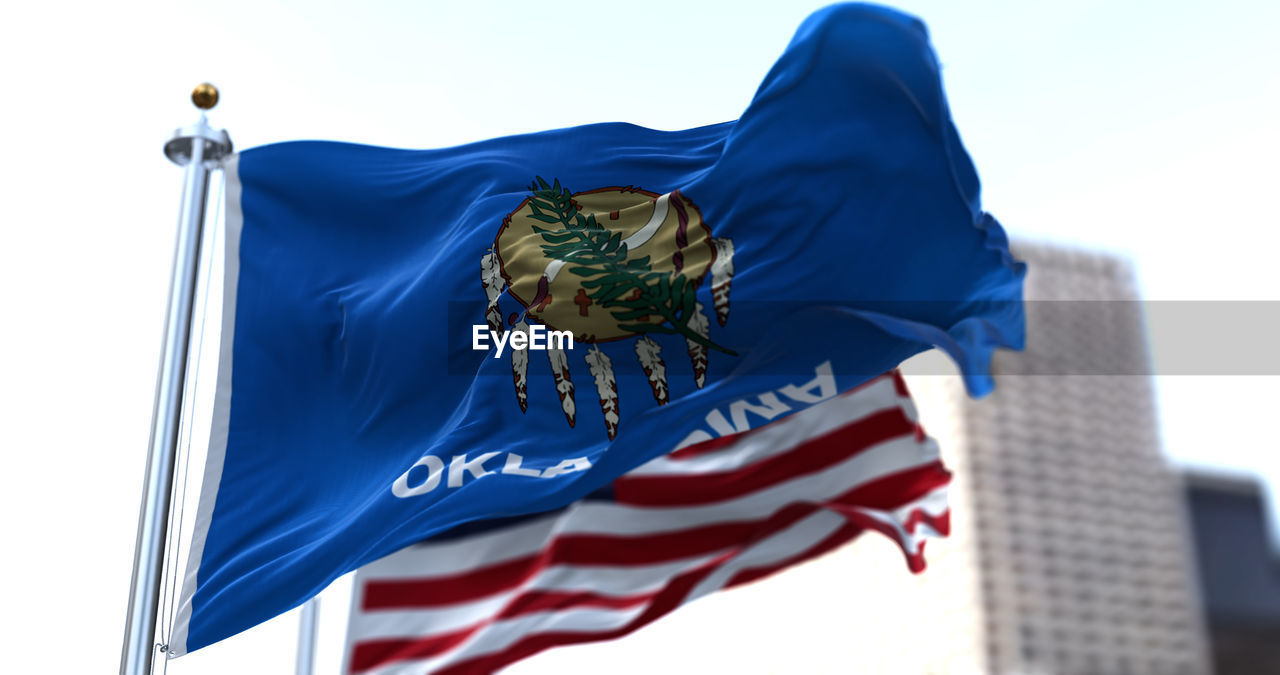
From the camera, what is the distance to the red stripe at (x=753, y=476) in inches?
329

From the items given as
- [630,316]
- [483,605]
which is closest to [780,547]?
[483,605]

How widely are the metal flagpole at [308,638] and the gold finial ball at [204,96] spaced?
111 inches

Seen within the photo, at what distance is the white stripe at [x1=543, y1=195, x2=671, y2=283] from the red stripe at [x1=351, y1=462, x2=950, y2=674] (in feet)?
6.67

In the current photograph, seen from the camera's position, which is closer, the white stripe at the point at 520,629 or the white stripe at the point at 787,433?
the white stripe at the point at 520,629

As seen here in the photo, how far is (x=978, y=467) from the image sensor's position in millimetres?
104875

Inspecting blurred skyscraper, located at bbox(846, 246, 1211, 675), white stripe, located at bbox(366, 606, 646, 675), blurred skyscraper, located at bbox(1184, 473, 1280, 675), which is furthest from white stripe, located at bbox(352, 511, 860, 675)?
blurred skyscraper, located at bbox(846, 246, 1211, 675)

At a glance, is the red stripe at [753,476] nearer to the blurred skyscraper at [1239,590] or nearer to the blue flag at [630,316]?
the blue flag at [630,316]

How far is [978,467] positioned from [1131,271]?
24.4 meters

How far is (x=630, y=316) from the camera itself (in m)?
6.58

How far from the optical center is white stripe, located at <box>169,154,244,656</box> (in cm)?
602

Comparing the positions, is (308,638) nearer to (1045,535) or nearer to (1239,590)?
(1239,590)

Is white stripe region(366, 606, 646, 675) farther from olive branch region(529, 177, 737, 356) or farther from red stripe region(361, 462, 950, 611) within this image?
olive branch region(529, 177, 737, 356)

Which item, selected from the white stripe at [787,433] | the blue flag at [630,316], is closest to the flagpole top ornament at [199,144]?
the blue flag at [630,316]

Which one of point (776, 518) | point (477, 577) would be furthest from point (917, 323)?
point (477, 577)
